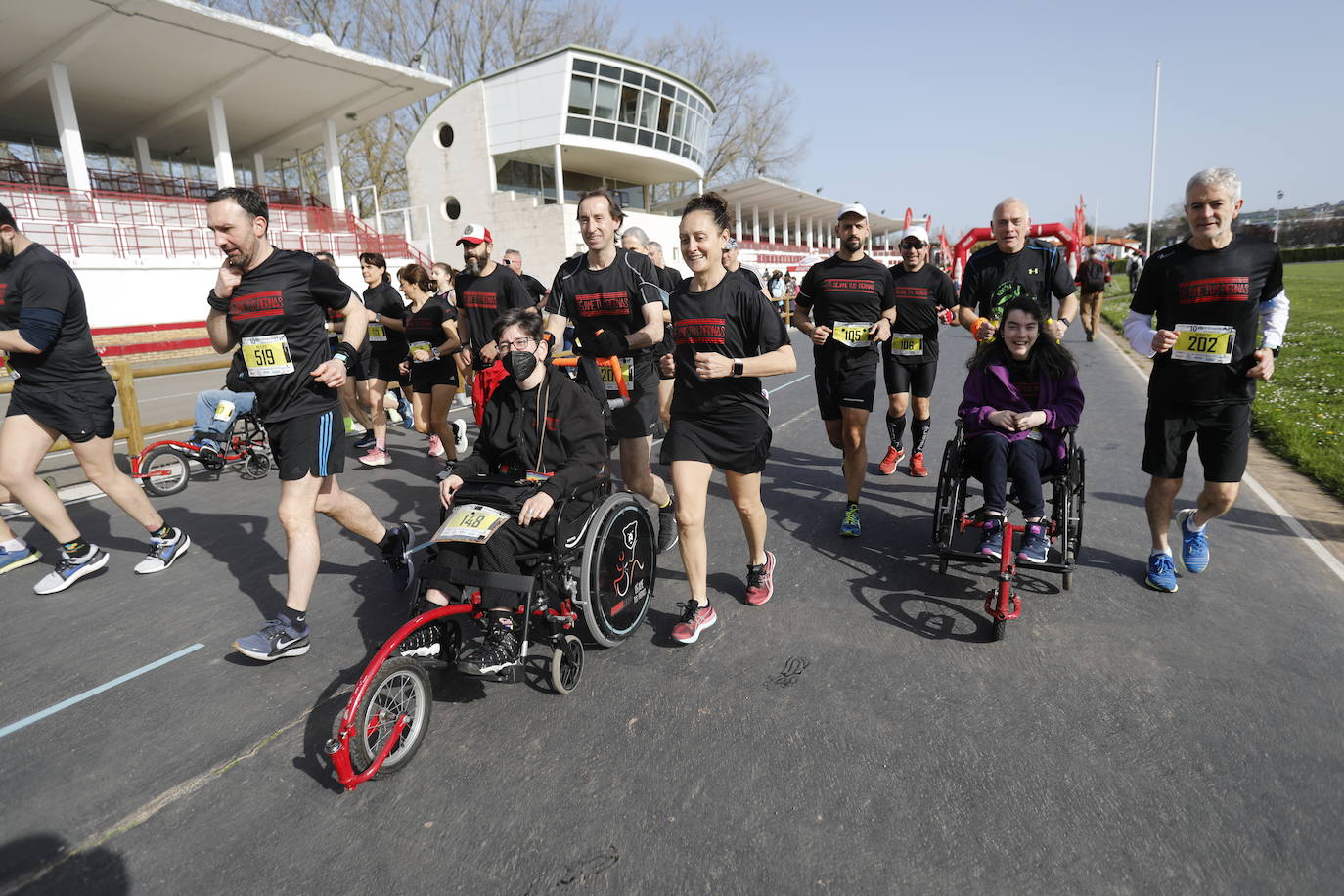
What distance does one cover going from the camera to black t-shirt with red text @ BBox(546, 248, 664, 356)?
4.66 metres

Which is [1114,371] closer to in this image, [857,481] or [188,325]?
[857,481]

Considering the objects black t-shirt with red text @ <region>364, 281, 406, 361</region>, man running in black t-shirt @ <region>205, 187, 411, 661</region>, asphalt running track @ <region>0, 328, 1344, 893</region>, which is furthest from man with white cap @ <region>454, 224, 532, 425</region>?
asphalt running track @ <region>0, 328, 1344, 893</region>

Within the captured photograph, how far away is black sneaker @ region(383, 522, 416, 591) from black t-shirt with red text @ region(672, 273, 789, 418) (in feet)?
5.87

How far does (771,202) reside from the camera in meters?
51.1

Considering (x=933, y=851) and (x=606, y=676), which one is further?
(x=606, y=676)

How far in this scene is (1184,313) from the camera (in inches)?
148

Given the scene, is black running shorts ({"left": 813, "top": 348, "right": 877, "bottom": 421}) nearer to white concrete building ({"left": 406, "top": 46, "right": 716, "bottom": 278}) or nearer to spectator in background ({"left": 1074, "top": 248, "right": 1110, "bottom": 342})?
spectator in background ({"left": 1074, "top": 248, "right": 1110, "bottom": 342})

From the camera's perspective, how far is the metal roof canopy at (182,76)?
63.8ft

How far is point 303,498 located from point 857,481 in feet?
11.1

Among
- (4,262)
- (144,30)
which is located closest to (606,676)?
(4,262)

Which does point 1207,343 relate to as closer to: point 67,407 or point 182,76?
point 67,407

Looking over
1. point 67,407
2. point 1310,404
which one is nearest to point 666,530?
point 67,407

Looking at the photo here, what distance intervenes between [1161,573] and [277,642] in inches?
179

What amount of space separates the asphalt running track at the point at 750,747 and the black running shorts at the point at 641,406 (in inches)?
36.6
